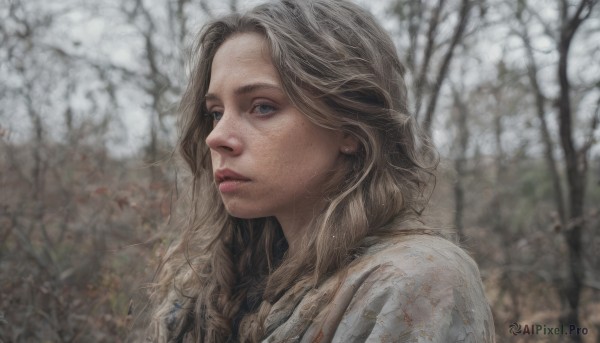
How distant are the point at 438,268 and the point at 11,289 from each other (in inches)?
108

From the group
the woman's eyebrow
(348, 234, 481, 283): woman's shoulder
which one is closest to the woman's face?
the woman's eyebrow

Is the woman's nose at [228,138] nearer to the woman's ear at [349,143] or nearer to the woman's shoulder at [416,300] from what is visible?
the woman's ear at [349,143]

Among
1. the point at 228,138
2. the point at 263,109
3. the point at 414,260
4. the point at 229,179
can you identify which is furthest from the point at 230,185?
the point at 414,260

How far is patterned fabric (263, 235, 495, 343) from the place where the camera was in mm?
1591

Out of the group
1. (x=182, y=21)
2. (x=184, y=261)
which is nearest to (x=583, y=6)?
(x=184, y=261)

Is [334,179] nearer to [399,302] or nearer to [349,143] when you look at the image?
[349,143]

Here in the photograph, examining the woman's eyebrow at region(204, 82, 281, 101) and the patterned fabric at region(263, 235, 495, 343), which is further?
the woman's eyebrow at region(204, 82, 281, 101)

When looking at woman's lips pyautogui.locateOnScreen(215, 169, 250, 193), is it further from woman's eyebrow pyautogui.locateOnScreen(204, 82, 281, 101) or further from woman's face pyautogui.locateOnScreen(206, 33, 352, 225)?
woman's eyebrow pyautogui.locateOnScreen(204, 82, 281, 101)

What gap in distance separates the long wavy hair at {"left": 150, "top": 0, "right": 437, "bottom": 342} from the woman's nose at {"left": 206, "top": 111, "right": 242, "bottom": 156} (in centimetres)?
24

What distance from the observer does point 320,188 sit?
213cm

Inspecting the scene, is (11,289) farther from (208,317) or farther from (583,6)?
(583,6)

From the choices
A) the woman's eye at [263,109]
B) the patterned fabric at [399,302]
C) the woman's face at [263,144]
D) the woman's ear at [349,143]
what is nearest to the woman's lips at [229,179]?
the woman's face at [263,144]

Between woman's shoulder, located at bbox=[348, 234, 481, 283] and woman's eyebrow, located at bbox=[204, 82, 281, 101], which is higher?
woman's eyebrow, located at bbox=[204, 82, 281, 101]

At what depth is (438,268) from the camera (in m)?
1.67
